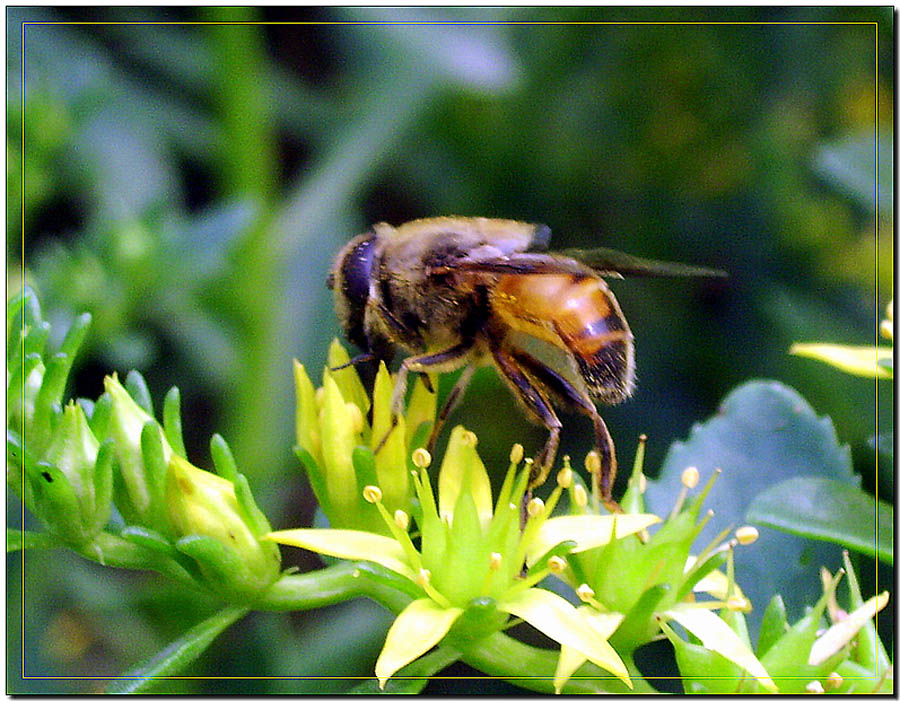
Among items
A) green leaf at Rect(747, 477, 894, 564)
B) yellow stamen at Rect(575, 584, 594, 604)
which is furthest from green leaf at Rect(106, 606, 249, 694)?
green leaf at Rect(747, 477, 894, 564)

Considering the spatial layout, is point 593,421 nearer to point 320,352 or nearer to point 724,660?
point 724,660

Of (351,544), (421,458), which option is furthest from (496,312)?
(351,544)

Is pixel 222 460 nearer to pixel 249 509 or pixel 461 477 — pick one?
pixel 249 509

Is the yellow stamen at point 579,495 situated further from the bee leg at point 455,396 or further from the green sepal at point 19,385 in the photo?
the green sepal at point 19,385

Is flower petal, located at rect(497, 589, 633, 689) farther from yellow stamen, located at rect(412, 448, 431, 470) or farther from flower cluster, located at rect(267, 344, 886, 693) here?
yellow stamen, located at rect(412, 448, 431, 470)

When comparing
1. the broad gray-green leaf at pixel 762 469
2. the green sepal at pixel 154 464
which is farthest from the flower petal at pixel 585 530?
the green sepal at pixel 154 464

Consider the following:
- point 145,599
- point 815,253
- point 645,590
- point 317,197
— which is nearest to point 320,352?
point 317,197
